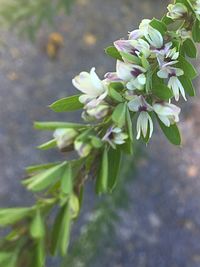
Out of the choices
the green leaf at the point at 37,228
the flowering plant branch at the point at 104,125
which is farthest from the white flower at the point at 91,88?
the green leaf at the point at 37,228

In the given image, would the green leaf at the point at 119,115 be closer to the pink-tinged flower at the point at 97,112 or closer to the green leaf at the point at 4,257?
the pink-tinged flower at the point at 97,112

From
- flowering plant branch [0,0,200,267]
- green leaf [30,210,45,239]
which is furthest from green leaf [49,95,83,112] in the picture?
green leaf [30,210,45,239]

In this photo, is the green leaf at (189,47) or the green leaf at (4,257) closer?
the green leaf at (4,257)

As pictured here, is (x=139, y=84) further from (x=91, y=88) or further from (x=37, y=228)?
(x=37, y=228)

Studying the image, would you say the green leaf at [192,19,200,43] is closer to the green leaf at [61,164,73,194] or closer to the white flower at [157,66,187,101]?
the white flower at [157,66,187,101]

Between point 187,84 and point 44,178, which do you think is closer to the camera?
point 44,178

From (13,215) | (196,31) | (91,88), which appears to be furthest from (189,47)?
(13,215)
